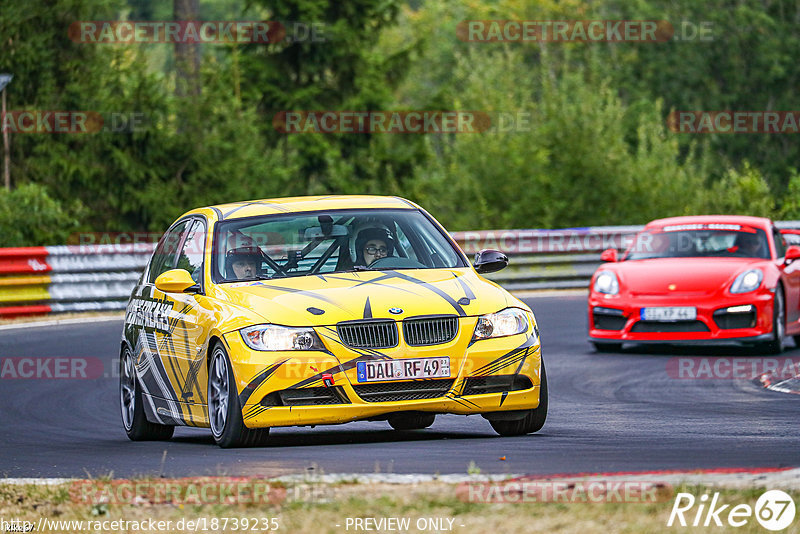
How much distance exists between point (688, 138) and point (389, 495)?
58.8 metres

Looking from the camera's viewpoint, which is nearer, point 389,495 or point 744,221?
point 389,495

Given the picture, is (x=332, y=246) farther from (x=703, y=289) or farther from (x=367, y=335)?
(x=703, y=289)

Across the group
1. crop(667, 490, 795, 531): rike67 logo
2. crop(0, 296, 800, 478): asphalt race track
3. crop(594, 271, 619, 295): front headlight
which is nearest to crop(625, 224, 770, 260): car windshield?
crop(594, 271, 619, 295): front headlight

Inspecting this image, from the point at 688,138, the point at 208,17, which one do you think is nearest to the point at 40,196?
the point at 688,138

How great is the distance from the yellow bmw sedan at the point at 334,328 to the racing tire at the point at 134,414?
1.38 feet

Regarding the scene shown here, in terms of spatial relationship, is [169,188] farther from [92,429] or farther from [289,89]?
[92,429]

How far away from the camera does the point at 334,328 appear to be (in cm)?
877

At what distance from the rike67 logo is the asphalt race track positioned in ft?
3.93

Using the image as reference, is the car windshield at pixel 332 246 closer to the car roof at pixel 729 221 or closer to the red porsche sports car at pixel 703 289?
the red porsche sports car at pixel 703 289

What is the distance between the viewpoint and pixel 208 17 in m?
84.2

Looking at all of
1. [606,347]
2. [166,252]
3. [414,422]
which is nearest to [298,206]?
[166,252]

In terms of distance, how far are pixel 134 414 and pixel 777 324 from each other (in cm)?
753

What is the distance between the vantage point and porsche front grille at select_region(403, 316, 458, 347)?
8.82 metres

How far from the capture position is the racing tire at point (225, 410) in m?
8.85
